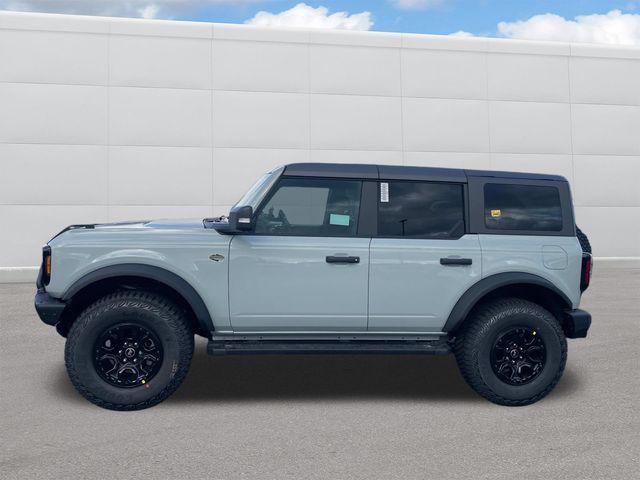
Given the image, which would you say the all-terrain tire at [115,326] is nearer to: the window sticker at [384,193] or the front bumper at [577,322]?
the window sticker at [384,193]

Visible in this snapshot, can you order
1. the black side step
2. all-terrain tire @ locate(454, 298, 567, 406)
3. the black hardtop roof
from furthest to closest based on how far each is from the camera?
the black hardtop roof
all-terrain tire @ locate(454, 298, 567, 406)
the black side step

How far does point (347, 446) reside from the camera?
4434 millimetres

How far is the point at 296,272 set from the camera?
541 cm

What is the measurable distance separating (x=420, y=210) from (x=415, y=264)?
0.46m

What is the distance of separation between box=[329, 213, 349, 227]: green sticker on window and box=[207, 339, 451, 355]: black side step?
92cm

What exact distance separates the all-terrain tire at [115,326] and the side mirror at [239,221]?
2.46 ft

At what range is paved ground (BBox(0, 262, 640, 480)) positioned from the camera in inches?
159

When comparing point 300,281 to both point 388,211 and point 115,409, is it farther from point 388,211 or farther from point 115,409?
point 115,409

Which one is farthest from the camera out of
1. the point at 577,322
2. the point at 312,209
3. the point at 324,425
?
the point at 577,322

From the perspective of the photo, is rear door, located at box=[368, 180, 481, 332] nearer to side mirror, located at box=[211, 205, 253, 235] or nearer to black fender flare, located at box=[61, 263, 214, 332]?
side mirror, located at box=[211, 205, 253, 235]

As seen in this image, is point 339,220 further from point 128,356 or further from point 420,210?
point 128,356

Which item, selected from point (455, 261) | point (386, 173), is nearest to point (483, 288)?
point (455, 261)

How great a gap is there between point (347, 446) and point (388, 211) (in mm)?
1963

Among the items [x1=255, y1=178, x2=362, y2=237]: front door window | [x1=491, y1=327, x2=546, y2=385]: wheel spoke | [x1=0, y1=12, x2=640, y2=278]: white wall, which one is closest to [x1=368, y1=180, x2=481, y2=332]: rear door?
[x1=255, y1=178, x2=362, y2=237]: front door window
